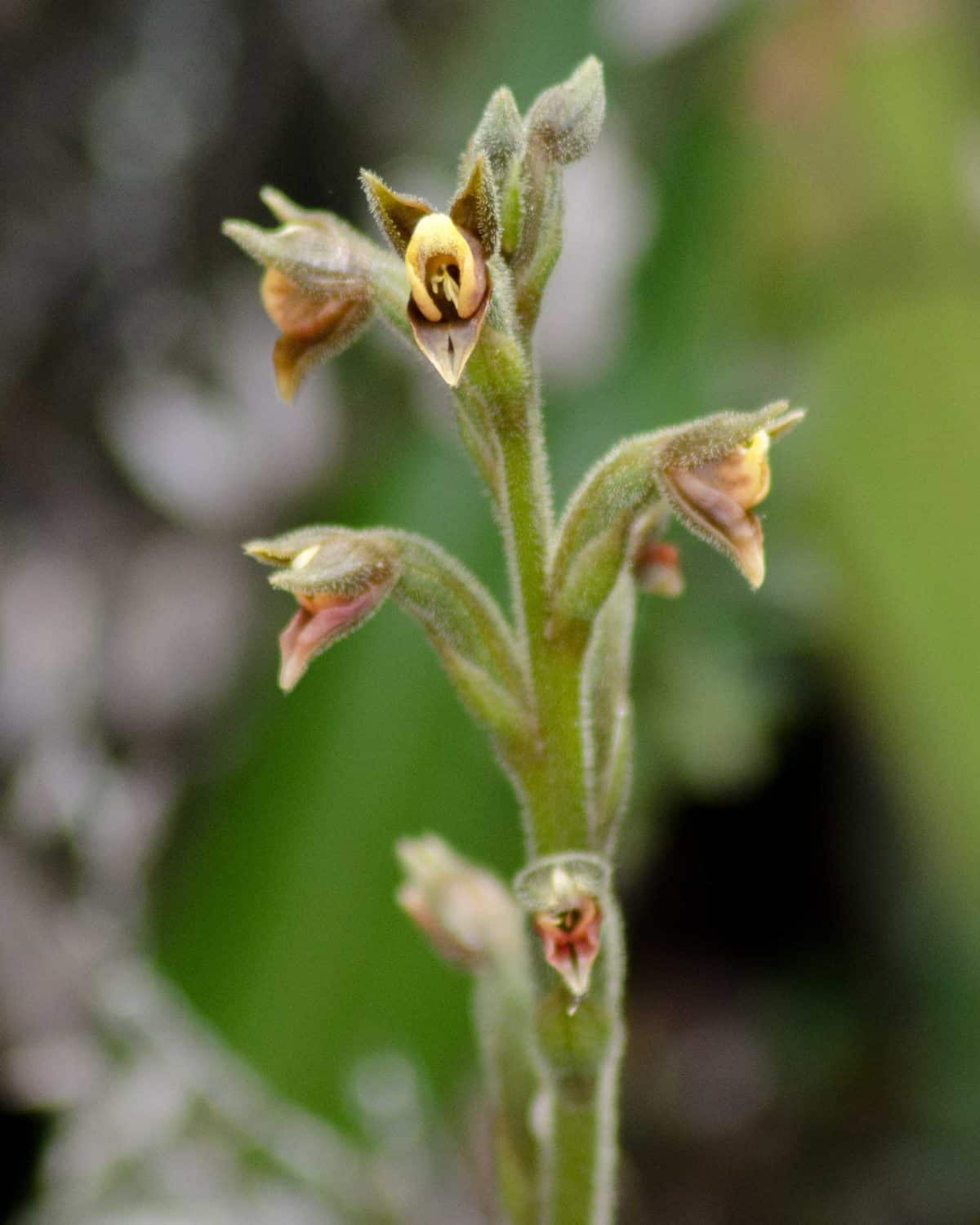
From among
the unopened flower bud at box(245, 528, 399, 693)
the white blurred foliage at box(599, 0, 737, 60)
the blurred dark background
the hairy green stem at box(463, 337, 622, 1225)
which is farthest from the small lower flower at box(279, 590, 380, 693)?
the white blurred foliage at box(599, 0, 737, 60)

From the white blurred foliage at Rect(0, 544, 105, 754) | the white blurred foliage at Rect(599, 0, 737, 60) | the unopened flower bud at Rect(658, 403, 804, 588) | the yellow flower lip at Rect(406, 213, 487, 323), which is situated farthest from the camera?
the white blurred foliage at Rect(0, 544, 105, 754)

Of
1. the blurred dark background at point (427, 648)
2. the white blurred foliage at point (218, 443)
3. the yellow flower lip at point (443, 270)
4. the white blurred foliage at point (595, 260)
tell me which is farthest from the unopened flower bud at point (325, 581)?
the white blurred foliage at point (218, 443)

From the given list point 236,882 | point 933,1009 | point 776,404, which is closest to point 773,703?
point 933,1009

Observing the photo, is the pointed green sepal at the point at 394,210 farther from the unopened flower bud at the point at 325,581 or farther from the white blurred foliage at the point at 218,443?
the white blurred foliage at the point at 218,443

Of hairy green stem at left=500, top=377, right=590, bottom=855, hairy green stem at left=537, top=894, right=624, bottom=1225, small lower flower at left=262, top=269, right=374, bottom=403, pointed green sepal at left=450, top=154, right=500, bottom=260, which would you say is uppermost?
small lower flower at left=262, top=269, right=374, bottom=403

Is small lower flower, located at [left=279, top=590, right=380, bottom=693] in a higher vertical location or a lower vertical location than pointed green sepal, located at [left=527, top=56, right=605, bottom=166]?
lower

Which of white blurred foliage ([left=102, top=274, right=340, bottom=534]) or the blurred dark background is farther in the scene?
white blurred foliage ([left=102, top=274, right=340, bottom=534])

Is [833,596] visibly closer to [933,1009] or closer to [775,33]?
[933,1009]

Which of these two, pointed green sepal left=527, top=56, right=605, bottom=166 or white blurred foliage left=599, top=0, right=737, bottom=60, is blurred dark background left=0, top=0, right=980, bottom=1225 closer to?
white blurred foliage left=599, top=0, right=737, bottom=60
